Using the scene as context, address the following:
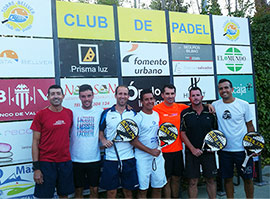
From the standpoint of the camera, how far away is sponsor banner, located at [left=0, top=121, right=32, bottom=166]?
3.32 meters

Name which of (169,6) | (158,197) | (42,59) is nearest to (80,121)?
(42,59)

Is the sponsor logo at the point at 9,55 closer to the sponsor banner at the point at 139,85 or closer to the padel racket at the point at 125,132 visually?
the sponsor banner at the point at 139,85

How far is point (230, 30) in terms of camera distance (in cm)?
489

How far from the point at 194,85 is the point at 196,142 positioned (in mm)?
1387

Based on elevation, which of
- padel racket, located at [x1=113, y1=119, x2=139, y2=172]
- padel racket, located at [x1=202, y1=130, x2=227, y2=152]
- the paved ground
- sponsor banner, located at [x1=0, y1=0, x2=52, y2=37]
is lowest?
the paved ground

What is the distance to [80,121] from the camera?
325 centimetres

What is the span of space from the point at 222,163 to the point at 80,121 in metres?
2.09

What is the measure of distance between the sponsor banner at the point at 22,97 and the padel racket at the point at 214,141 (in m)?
2.29

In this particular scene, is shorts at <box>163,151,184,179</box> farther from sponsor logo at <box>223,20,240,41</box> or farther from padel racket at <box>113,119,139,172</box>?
sponsor logo at <box>223,20,240,41</box>

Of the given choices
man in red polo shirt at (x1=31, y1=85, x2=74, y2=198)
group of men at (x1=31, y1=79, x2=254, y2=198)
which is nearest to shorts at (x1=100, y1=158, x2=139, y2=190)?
group of men at (x1=31, y1=79, x2=254, y2=198)

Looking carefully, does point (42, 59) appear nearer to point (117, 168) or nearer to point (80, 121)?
point (80, 121)

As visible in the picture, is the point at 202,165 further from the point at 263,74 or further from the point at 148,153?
the point at 263,74

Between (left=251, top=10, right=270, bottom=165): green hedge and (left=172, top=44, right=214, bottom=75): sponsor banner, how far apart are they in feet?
5.36

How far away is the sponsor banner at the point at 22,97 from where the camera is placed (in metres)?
3.35
